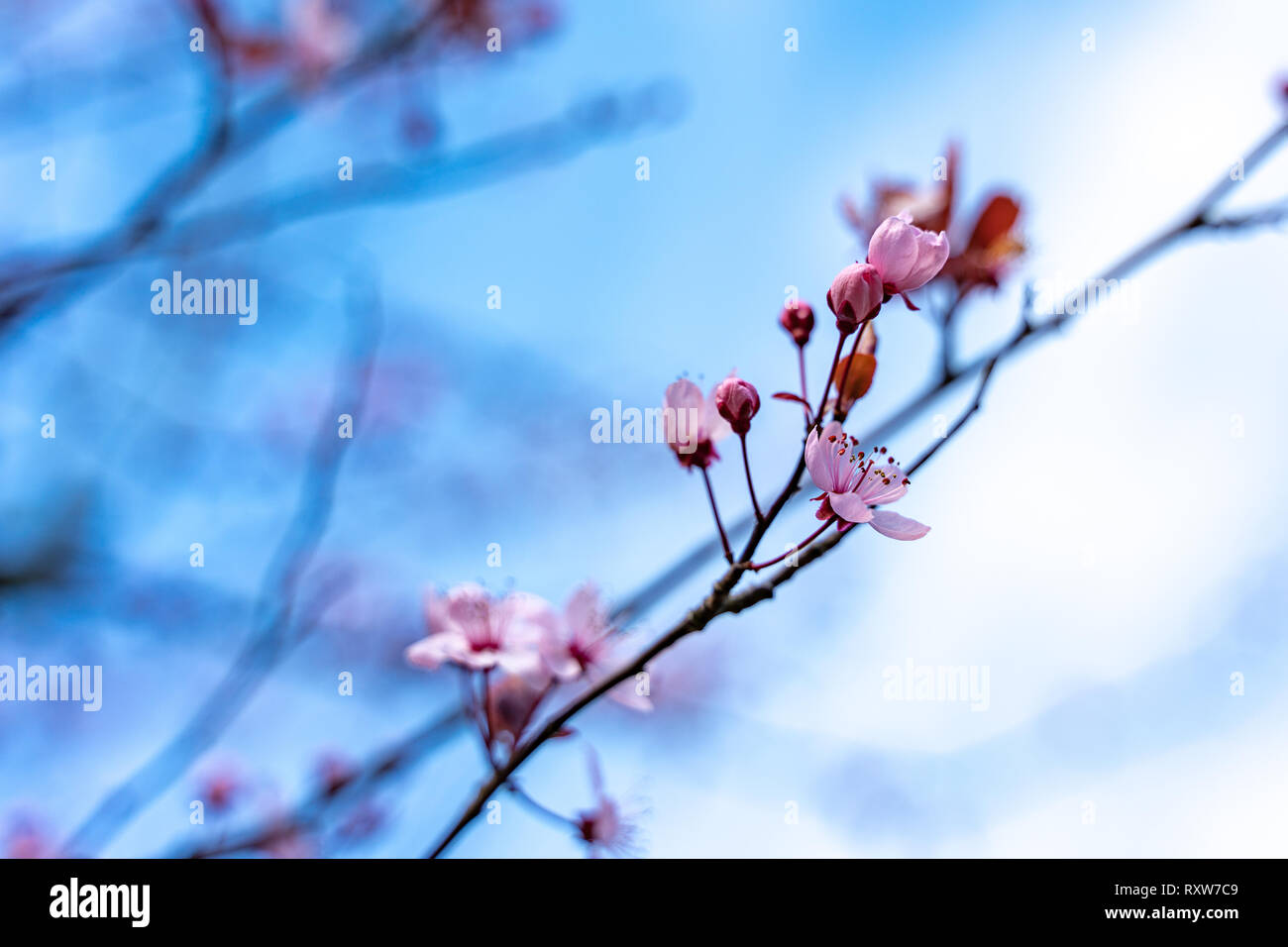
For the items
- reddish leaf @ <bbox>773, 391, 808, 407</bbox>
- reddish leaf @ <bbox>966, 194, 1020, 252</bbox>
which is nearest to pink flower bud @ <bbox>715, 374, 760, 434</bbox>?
reddish leaf @ <bbox>773, 391, 808, 407</bbox>

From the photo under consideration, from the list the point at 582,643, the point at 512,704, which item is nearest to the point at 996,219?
the point at 582,643

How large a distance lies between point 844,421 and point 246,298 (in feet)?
8.04

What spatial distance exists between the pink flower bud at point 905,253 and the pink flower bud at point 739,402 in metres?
0.16

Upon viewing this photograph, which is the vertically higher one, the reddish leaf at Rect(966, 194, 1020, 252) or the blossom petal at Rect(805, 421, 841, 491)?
the reddish leaf at Rect(966, 194, 1020, 252)

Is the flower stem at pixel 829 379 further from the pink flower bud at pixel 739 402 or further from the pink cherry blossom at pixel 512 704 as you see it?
the pink cherry blossom at pixel 512 704

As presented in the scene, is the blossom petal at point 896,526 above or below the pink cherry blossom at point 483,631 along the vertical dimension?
above

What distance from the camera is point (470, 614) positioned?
3.17 feet

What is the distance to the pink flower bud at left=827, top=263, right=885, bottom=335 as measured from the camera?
738 mm

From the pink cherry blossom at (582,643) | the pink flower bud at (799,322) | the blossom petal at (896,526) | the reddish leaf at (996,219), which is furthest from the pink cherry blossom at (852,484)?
the reddish leaf at (996,219)

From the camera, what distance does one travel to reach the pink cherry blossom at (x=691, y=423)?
862 mm

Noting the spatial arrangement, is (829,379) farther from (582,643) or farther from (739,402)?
(582,643)

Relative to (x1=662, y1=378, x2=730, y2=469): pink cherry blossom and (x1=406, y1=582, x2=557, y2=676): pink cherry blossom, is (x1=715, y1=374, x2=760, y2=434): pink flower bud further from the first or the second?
(x1=406, y1=582, x2=557, y2=676): pink cherry blossom

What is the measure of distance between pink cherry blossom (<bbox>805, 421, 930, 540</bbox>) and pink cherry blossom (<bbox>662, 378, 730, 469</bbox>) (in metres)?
0.13
